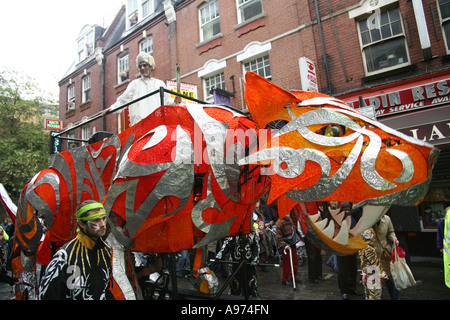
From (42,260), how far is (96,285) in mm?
2669

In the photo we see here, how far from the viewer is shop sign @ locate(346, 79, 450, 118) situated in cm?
725

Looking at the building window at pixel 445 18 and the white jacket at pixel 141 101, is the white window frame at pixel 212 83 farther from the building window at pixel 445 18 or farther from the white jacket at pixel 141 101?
the white jacket at pixel 141 101

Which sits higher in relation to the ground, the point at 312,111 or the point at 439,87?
the point at 439,87

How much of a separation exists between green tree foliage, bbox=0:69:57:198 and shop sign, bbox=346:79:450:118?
16346mm

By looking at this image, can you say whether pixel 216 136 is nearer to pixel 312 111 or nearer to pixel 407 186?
pixel 312 111

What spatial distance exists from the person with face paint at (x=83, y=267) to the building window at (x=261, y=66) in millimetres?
8827

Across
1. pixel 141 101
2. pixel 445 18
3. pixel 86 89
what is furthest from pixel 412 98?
pixel 86 89

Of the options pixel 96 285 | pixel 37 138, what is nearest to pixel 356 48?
pixel 96 285

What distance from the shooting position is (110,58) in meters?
15.6

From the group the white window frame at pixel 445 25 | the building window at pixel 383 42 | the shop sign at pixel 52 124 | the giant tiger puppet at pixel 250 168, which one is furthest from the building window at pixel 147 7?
the giant tiger puppet at pixel 250 168

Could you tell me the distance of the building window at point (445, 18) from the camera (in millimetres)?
7395

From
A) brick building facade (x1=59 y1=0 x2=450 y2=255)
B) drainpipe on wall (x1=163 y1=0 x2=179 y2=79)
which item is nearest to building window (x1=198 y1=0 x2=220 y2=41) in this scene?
brick building facade (x1=59 y1=0 x2=450 y2=255)

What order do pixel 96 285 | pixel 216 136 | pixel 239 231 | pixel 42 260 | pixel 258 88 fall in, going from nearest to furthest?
pixel 96 285 → pixel 258 88 → pixel 216 136 → pixel 239 231 → pixel 42 260
